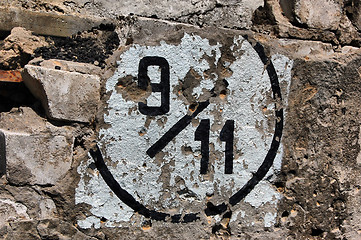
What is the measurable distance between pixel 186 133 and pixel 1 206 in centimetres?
62

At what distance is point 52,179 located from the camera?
1065 millimetres

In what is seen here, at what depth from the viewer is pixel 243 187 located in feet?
3.91

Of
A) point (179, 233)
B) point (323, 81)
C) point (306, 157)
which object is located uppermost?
point (323, 81)

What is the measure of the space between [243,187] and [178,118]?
0.34 m

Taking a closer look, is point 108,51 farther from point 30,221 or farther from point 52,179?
point 30,221

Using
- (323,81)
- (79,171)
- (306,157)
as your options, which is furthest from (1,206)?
(323,81)

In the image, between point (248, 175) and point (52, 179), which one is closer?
point (52, 179)

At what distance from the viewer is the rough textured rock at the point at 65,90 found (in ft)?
3.34

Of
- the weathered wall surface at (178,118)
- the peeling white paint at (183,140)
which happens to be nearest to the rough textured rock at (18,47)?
the weathered wall surface at (178,118)

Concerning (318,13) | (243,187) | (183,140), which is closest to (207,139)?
(183,140)

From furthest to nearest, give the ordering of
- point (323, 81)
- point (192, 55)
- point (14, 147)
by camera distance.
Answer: point (323, 81) < point (192, 55) < point (14, 147)

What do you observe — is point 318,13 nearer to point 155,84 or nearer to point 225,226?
point 155,84

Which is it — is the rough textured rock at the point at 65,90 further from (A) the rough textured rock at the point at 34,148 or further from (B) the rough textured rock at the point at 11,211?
(B) the rough textured rock at the point at 11,211

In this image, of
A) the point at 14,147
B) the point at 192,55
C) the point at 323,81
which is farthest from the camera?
the point at 323,81
